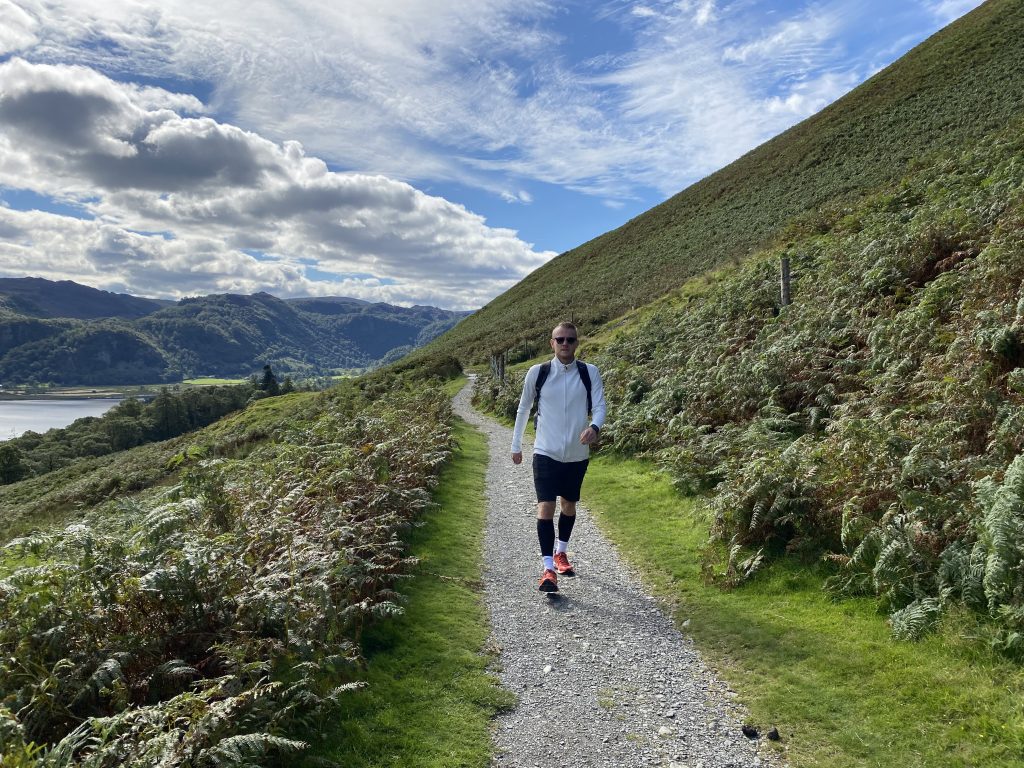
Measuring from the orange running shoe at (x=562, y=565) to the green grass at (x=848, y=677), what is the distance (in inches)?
44.3

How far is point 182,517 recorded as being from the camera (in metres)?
5.98

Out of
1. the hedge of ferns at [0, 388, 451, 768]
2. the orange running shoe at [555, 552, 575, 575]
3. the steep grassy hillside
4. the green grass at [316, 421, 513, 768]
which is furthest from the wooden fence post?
the hedge of ferns at [0, 388, 451, 768]

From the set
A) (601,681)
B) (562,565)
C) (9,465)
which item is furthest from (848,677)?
(9,465)

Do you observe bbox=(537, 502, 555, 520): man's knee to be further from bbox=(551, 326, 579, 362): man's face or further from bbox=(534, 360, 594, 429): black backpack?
bbox=(551, 326, 579, 362): man's face

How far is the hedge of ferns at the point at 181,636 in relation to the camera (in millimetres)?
3713

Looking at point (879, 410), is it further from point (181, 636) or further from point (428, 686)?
point (181, 636)

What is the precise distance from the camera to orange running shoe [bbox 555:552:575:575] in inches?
312

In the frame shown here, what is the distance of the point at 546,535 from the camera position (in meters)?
7.53

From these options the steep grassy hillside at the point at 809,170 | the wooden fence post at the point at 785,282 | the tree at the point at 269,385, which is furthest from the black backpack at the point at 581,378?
the tree at the point at 269,385

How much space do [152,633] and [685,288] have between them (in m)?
A: 33.2

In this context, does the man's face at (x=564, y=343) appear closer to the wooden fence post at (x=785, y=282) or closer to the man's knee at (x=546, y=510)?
the man's knee at (x=546, y=510)

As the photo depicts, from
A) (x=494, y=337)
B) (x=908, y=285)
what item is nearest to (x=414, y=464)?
(x=908, y=285)

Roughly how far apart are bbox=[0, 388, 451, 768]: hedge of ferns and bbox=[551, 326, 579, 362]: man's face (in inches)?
129

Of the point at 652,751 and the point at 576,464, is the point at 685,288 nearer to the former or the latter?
the point at 576,464
